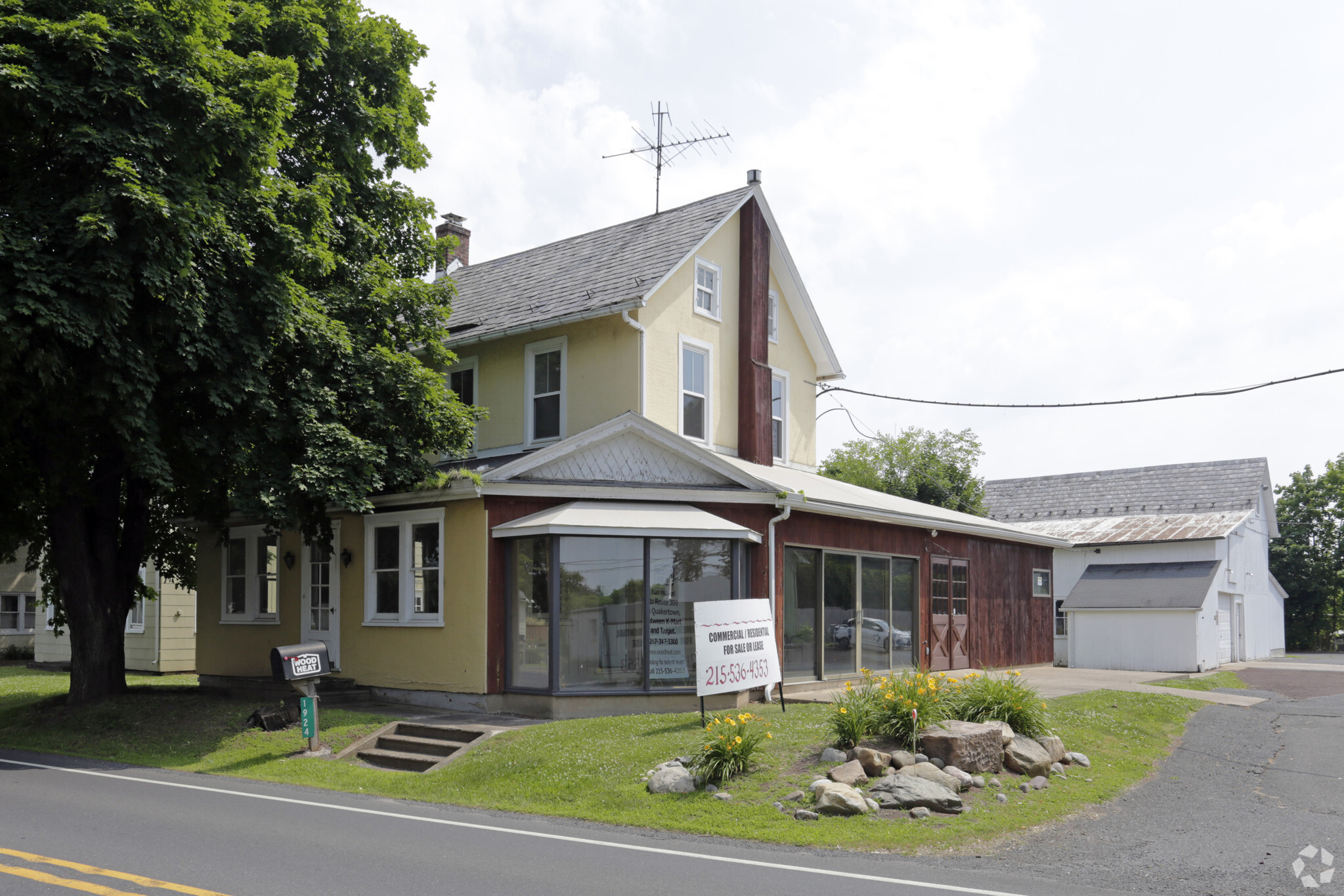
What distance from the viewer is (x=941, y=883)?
7418 millimetres

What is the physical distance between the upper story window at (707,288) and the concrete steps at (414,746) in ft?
31.7

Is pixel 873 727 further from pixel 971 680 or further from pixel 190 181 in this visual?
pixel 190 181

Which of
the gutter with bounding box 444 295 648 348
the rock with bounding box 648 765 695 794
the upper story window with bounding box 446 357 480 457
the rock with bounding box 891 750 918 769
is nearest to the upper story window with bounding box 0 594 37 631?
the upper story window with bounding box 446 357 480 457

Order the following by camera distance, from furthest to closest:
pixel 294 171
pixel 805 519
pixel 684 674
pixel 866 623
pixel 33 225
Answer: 1. pixel 866 623
2. pixel 805 519
3. pixel 294 171
4. pixel 684 674
5. pixel 33 225

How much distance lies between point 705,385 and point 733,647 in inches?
317

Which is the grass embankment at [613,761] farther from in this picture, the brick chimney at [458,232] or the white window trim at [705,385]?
the brick chimney at [458,232]

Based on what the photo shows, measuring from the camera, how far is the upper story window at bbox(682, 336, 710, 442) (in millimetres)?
19891

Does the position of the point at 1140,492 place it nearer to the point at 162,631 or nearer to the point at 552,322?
the point at 552,322

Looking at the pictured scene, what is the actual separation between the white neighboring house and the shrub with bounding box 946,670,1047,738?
1990 cm

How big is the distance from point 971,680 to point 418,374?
9.18 m

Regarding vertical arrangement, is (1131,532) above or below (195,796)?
above

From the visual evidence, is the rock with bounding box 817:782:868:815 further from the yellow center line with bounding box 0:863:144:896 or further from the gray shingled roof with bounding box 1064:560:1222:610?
the gray shingled roof with bounding box 1064:560:1222:610

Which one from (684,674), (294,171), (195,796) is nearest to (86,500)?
(294,171)

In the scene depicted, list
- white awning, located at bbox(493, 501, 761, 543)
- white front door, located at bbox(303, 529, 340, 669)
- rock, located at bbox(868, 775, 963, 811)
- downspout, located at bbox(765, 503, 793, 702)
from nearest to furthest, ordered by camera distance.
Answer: rock, located at bbox(868, 775, 963, 811)
white awning, located at bbox(493, 501, 761, 543)
downspout, located at bbox(765, 503, 793, 702)
white front door, located at bbox(303, 529, 340, 669)
